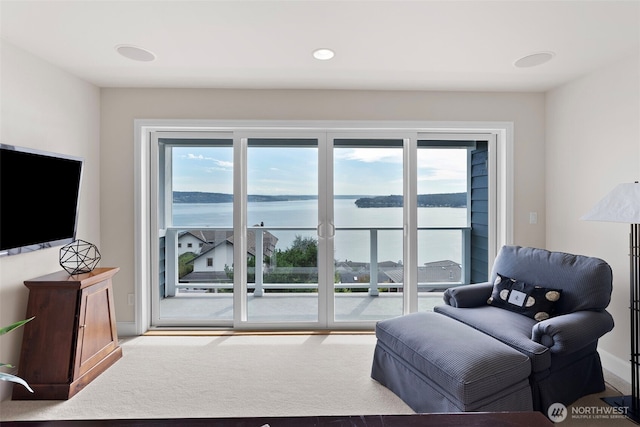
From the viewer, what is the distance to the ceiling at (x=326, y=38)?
1988 mm

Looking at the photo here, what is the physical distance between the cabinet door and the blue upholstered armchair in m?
2.63

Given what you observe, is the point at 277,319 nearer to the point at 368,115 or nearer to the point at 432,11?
the point at 368,115

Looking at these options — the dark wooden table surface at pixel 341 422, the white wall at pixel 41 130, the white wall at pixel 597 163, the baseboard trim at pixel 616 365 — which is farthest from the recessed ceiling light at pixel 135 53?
the baseboard trim at pixel 616 365

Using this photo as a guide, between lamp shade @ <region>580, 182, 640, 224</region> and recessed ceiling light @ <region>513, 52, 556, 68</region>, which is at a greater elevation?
recessed ceiling light @ <region>513, 52, 556, 68</region>

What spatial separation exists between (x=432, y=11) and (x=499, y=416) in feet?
6.67

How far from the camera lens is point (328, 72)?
2945mm

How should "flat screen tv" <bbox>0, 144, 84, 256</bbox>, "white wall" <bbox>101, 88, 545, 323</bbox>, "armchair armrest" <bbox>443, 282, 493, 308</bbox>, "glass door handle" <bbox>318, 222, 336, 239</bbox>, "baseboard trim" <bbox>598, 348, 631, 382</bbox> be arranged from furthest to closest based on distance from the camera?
"glass door handle" <bbox>318, 222, 336, 239</bbox>, "white wall" <bbox>101, 88, 545, 323</bbox>, "armchair armrest" <bbox>443, 282, 493, 308</bbox>, "baseboard trim" <bbox>598, 348, 631, 382</bbox>, "flat screen tv" <bbox>0, 144, 84, 256</bbox>

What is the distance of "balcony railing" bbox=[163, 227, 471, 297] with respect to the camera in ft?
11.8

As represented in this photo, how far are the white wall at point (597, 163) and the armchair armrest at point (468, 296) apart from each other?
0.97 m

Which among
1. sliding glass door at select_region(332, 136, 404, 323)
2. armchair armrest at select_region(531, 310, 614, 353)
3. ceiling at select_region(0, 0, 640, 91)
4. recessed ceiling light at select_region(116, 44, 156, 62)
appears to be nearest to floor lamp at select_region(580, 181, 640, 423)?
armchair armrest at select_region(531, 310, 614, 353)

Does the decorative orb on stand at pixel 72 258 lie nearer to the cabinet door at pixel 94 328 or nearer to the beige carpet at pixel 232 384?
the cabinet door at pixel 94 328

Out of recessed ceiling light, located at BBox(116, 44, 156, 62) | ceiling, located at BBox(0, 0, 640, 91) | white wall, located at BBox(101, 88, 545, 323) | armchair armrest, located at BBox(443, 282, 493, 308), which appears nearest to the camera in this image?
ceiling, located at BBox(0, 0, 640, 91)

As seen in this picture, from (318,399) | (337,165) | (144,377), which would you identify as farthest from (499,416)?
(337,165)

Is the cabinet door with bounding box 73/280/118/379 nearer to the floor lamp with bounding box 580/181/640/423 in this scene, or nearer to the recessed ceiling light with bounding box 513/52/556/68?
the floor lamp with bounding box 580/181/640/423
